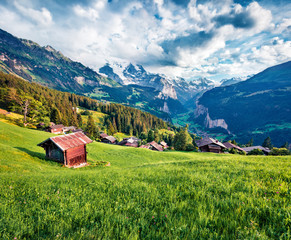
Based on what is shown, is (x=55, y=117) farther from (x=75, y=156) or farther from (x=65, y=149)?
(x=65, y=149)

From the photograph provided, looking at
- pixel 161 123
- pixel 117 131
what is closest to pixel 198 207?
pixel 117 131

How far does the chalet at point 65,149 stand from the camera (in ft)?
74.7

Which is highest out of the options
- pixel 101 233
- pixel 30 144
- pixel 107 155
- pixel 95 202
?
pixel 101 233

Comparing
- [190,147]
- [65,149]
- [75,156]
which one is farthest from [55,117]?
[190,147]

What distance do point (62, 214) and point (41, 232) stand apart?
1.88ft

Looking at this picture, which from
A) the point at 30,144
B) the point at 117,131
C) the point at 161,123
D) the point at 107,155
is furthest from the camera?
the point at 161,123

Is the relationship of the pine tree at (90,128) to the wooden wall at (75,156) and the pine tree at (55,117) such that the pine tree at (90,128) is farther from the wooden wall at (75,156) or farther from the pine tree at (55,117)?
the wooden wall at (75,156)

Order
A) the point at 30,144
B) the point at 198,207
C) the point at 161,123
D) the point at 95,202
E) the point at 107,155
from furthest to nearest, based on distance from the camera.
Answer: the point at 161,123 → the point at 107,155 → the point at 30,144 → the point at 95,202 → the point at 198,207

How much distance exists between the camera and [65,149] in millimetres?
22219

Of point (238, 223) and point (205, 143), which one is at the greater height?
point (238, 223)

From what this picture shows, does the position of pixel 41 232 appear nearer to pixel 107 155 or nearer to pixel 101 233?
pixel 101 233

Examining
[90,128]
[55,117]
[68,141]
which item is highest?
[55,117]

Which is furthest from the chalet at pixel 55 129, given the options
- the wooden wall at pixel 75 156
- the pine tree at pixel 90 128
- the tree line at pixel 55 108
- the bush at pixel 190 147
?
the bush at pixel 190 147

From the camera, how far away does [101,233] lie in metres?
2.16
